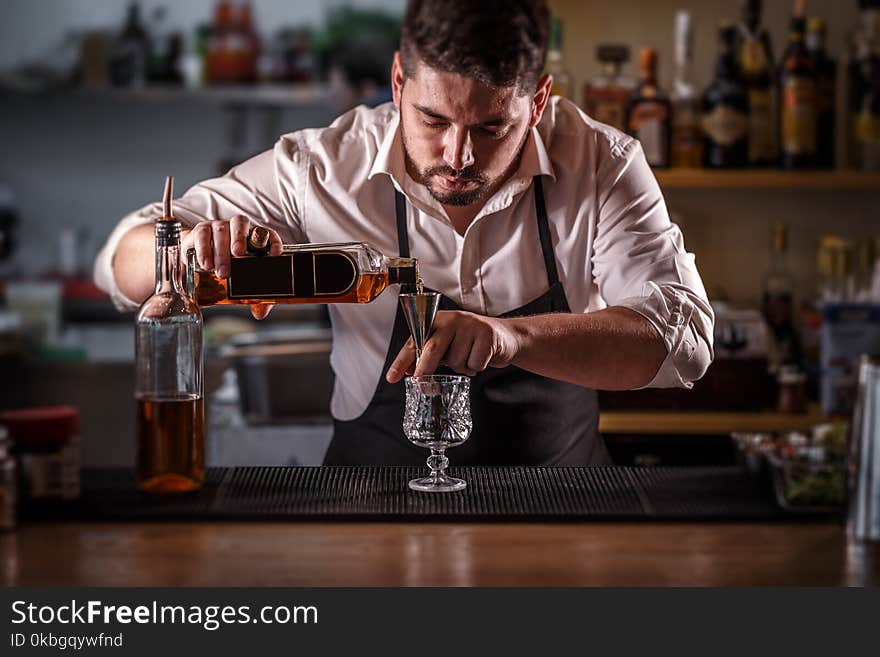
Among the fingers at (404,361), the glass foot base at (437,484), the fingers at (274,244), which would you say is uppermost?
the fingers at (274,244)

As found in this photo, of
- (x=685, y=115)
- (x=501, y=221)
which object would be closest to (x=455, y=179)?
(x=501, y=221)

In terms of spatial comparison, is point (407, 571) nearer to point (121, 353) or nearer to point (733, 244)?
point (733, 244)

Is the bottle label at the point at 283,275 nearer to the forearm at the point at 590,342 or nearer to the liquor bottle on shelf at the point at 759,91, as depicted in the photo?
the forearm at the point at 590,342

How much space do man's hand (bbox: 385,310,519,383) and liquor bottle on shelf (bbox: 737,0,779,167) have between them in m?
1.10

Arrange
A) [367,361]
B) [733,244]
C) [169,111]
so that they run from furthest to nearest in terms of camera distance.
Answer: [169,111] < [733,244] < [367,361]

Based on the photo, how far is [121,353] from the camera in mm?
3623

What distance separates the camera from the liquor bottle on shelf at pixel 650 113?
171 centimetres

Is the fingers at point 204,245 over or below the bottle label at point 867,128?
below

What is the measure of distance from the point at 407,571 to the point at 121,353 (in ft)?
8.78

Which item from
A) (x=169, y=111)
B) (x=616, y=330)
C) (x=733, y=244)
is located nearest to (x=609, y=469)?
(x=616, y=330)

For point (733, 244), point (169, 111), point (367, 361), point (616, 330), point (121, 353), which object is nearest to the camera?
point (616, 330)

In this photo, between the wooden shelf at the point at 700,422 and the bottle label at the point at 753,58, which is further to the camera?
the bottle label at the point at 753,58

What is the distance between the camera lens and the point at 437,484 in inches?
51.9

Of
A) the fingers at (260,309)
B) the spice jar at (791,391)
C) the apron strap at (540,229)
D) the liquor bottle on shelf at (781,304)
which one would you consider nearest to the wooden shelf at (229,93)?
the liquor bottle on shelf at (781,304)
